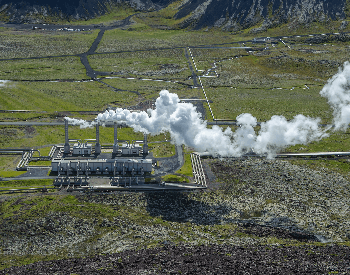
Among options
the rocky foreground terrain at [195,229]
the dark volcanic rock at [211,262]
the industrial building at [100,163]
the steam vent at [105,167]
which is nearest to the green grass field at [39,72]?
the steam vent at [105,167]

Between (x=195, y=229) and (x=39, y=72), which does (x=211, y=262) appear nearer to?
(x=195, y=229)

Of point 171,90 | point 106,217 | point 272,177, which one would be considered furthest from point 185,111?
point 171,90

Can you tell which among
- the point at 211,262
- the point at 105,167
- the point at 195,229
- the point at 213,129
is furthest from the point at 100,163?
the point at 211,262

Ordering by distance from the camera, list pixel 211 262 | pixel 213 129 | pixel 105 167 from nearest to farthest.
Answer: pixel 211 262 < pixel 105 167 < pixel 213 129

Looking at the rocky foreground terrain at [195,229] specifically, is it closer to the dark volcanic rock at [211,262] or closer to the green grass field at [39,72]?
the dark volcanic rock at [211,262]

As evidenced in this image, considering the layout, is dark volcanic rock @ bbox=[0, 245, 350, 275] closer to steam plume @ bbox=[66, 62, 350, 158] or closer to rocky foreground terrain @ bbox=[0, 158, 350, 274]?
rocky foreground terrain @ bbox=[0, 158, 350, 274]

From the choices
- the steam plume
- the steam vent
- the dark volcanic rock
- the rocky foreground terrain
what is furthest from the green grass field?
the dark volcanic rock

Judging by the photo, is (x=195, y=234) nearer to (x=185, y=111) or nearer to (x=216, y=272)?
(x=216, y=272)
